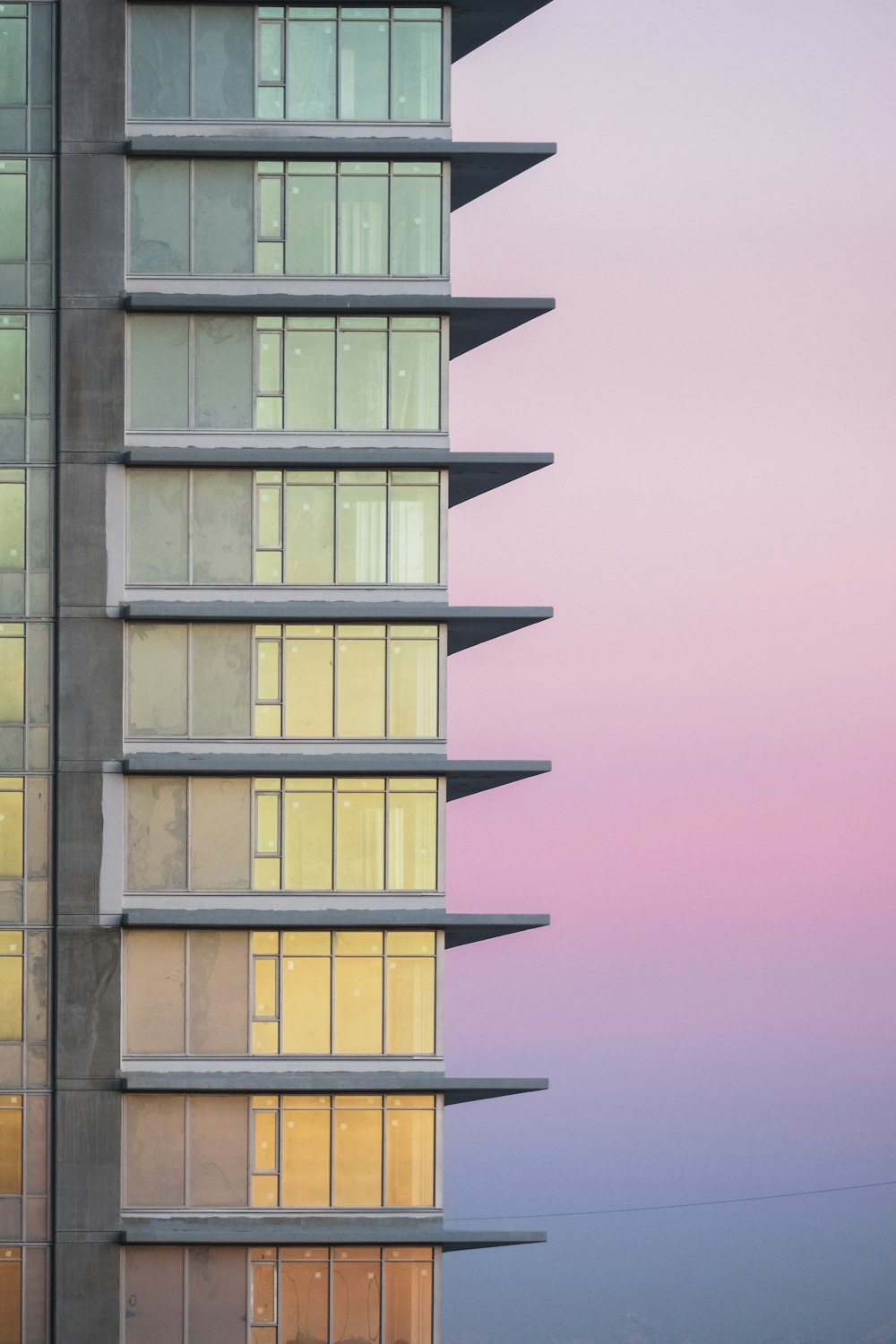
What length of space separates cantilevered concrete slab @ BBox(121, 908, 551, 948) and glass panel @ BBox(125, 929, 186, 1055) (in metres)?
0.38

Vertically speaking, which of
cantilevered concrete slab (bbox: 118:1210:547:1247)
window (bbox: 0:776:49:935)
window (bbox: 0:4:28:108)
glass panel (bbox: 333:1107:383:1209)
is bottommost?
cantilevered concrete slab (bbox: 118:1210:547:1247)

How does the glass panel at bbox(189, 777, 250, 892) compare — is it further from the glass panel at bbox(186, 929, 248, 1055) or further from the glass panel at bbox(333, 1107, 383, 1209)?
the glass panel at bbox(333, 1107, 383, 1209)

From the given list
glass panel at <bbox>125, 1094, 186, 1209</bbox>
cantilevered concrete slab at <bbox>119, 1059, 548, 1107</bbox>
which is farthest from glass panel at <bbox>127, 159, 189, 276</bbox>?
glass panel at <bbox>125, 1094, 186, 1209</bbox>

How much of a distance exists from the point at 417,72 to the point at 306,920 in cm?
1947

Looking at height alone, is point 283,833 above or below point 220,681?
below

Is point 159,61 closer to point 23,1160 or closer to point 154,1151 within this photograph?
point 154,1151

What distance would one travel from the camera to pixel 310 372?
41.2m

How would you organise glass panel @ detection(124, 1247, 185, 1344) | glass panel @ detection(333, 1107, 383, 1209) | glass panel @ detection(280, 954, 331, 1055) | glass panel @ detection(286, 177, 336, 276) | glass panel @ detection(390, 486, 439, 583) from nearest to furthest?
glass panel @ detection(124, 1247, 185, 1344) < glass panel @ detection(333, 1107, 383, 1209) < glass panel @ detection(280, 954, 331, 1055) < glass panel @ detection(390, 486, 439, 583) < glass panel @ detection(286, 177, 336, 276)

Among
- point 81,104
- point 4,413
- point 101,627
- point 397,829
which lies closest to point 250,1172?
point 397,829

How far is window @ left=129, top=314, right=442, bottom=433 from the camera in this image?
40969 mm

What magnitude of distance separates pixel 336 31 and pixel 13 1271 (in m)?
28.7

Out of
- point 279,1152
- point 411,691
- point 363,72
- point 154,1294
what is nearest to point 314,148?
point 363,72

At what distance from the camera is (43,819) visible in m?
40.2

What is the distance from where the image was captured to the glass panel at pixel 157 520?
133 ft
